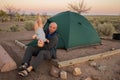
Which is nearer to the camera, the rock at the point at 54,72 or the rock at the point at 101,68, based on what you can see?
the rock at the point at 54,72

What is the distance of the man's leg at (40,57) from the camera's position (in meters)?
4.84

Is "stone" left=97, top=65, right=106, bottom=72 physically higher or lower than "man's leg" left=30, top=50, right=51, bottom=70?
lower

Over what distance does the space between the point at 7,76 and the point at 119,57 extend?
408 centimetres

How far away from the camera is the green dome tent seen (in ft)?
23.3

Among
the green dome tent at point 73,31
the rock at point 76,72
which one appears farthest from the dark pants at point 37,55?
the green dome tent at point 73,31

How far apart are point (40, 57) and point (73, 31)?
8.83 feet

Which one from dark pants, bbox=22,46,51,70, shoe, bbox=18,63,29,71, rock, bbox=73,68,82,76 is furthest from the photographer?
rock, bbox=73,68,82,76

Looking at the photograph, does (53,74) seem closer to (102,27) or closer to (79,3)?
(102,27)

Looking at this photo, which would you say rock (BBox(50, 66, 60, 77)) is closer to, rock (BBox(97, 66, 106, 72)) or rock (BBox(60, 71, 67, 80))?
rock (BBox(60, 71, 67, 80))

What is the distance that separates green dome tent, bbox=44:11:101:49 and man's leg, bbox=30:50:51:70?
198 centimetres

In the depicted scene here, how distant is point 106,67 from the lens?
5.73m

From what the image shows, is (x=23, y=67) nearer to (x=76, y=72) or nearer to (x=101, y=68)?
(x=76, y=72)

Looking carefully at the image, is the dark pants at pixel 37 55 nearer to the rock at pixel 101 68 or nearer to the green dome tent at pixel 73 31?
the rock at pixel 101 68

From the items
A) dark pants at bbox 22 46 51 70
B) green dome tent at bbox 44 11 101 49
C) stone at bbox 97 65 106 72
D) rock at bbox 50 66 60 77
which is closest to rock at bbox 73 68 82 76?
rock at bbox 50 66 60 77
